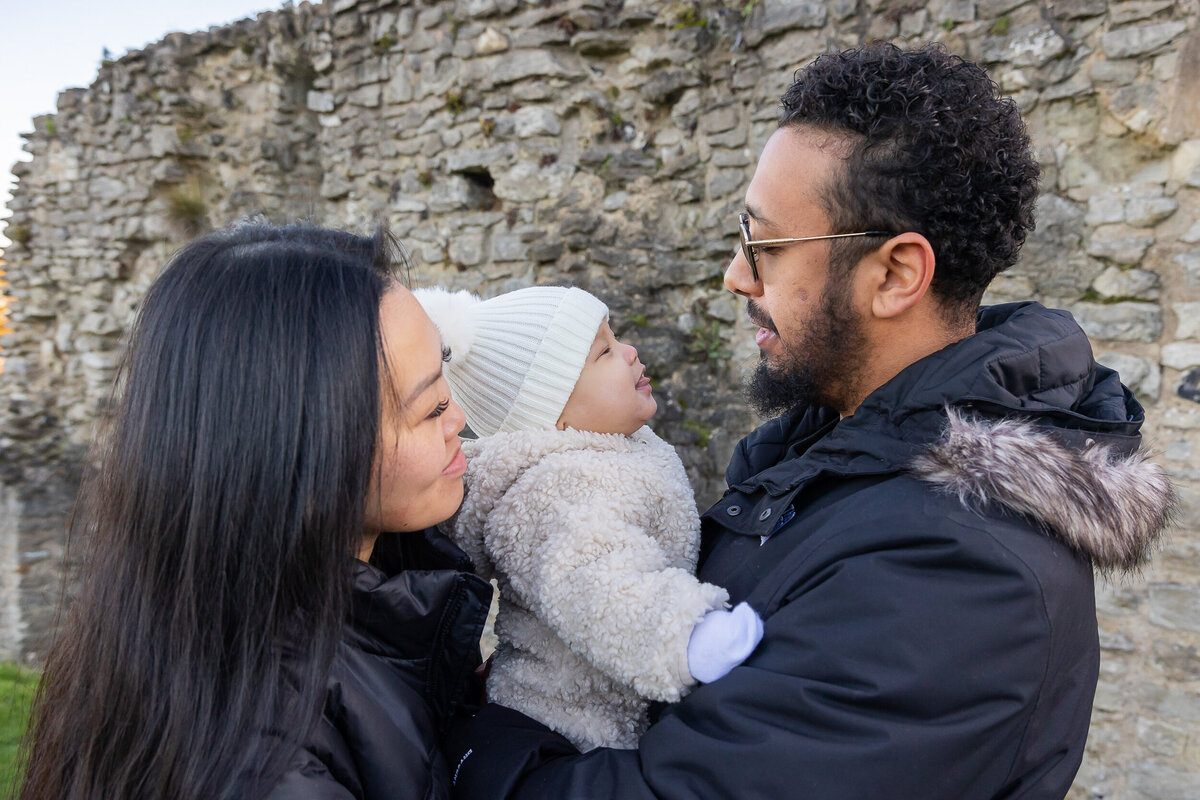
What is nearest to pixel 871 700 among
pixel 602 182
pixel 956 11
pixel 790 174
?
pixel 790 174

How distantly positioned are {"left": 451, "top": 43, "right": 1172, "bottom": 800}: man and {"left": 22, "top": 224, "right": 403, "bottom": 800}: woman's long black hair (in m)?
0.45

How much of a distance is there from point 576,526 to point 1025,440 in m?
0.82

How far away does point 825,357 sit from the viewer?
1696mm

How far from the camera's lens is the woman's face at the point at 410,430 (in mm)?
1327

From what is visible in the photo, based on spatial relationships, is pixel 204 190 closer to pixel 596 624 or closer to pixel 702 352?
pixel 702 352

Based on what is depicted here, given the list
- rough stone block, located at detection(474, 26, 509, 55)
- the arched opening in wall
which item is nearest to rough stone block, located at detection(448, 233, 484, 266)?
the arched opening in wall

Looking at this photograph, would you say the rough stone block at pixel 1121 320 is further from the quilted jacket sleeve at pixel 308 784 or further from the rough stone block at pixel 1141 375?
the quilted jacket sleeve at pixel 308 784

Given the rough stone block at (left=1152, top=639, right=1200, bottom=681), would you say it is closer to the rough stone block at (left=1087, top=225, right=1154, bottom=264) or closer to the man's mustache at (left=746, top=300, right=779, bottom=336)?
the rough stone block at (left=1087, top=225, right=1154, bottom=264)

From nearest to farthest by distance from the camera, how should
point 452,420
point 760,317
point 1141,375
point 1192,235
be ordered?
point 452,420 < point 760,317 < point 1192,235 < point 1141,375

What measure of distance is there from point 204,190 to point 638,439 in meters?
5.65

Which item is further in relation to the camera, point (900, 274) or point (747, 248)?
point (747, 248)

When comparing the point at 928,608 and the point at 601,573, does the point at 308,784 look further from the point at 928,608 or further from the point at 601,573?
the point at 928,608

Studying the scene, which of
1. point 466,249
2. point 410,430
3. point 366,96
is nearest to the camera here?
point 410,430

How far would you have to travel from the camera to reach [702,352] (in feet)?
14.0
